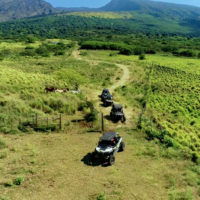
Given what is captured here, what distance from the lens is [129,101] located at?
34781 millimetres

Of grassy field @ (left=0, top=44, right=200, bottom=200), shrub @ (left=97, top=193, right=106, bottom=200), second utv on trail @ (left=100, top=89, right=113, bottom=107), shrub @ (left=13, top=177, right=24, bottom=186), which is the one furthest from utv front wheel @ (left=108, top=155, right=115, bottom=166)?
second utv on trail @ (left=100, top=89, right=113, bottom=107)

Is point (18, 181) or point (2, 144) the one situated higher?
point (2, 144)

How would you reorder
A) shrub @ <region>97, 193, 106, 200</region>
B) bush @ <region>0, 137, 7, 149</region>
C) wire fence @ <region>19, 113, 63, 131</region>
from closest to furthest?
shrub @ <region>97, 193, 106, 200</region>
bush @ <region>0, 137, 7, 149</region>
wire fence @ <region>19, 113, 63, 131</region>

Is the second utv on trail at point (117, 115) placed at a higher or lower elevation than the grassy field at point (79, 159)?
higher

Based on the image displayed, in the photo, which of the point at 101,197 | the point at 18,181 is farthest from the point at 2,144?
the point at 101,197

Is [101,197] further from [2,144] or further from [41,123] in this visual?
[41,123]

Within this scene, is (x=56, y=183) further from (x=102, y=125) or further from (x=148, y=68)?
(x=148, y=68)

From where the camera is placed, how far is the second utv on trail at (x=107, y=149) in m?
15.8

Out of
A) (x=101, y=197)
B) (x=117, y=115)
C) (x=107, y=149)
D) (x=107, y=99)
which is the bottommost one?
(x=101, y=197)

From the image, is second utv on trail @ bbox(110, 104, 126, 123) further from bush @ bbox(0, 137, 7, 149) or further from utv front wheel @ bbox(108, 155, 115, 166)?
bush @ bbox(0, 137, 7, 149)

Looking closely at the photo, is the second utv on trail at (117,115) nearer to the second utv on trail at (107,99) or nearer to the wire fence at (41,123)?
the second utv on trail at (107,99)

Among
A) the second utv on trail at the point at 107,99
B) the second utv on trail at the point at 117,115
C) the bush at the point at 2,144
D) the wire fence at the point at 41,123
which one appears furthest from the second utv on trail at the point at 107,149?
the second utv on trail at the point at 107,99

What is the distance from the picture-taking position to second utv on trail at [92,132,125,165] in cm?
1579

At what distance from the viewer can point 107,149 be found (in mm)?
15984
